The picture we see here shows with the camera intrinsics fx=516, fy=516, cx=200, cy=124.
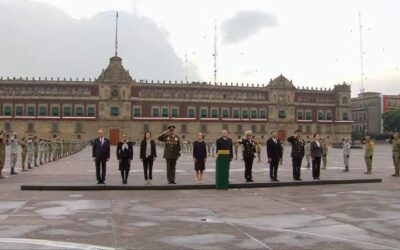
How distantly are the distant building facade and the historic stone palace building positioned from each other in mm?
38138

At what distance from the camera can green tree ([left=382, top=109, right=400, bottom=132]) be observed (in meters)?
116

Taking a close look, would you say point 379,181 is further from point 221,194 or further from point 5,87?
point 5,87

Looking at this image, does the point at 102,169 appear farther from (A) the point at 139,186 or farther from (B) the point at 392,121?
(B) the point at 392,121

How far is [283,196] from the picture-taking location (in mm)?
13453

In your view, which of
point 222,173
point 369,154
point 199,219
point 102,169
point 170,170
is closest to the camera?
point 199,219

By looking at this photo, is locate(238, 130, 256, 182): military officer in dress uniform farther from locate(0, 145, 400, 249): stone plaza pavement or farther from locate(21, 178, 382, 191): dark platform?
locate(0, 145, 400, 249): stone plaza pavement

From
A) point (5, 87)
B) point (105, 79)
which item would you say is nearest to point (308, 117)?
point (105, 79)

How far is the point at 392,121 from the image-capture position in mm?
117938

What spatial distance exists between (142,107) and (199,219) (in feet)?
269

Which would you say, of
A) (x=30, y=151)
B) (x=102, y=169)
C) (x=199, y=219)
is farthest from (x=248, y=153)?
(x=30, y=151)

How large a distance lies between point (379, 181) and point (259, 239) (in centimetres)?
1144

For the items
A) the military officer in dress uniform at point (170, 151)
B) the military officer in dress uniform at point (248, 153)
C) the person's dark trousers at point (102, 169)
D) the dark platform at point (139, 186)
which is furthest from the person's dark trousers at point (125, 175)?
the military officer in dress uniform at point (248, 153)

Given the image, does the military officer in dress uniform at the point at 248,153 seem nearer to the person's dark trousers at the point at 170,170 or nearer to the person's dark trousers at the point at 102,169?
the person's dark trousers at the point at 170,170

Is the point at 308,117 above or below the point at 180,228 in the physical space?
above
